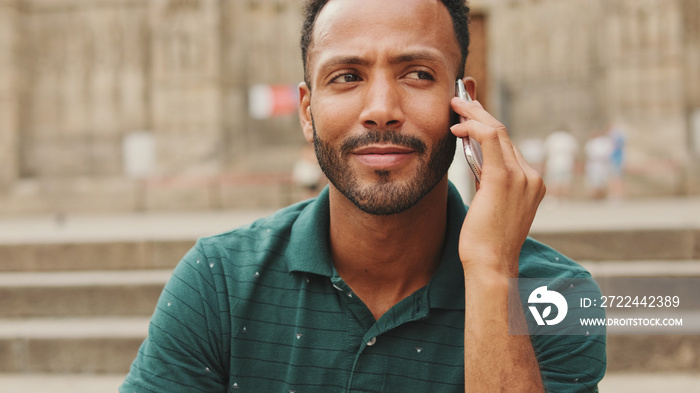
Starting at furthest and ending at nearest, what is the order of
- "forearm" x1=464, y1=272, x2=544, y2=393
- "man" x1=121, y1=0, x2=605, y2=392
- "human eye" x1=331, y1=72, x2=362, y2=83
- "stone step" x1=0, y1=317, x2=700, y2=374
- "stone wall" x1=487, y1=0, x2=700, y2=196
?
"stone wall" x1=487, y1=0, x2=700, y2=196, "stone step" x1=0, y1=317, x2=700, y2=374, "human eye" x1=331, y1=72, x2=362, y2=83, "man" x1=121, y1=0, x2=605, y2=392, "forearm" x1=464, y1=272, x2=544, y2=393

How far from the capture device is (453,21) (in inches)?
67.7

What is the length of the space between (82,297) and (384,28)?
3.93 meters

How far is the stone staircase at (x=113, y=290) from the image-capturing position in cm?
376

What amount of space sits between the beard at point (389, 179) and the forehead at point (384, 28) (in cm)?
23

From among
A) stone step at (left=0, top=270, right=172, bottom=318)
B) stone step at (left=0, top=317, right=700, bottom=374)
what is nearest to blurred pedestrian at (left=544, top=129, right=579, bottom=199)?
stone step at (left=0, top=270, right=172, bottom=318)

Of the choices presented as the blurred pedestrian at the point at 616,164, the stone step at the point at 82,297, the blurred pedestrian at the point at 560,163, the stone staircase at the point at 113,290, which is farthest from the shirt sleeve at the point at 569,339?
the blurred pedestrian at the point at 616,164

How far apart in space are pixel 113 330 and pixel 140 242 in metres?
1.09

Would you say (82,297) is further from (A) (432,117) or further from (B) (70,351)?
(A) (432,117)

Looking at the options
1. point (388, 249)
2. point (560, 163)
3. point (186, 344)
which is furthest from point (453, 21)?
point (560, 163)

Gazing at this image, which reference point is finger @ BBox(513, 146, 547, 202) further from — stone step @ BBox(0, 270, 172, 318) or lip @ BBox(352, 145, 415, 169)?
stone step @ BBox(0, 270, 172, 318)

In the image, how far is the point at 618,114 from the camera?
13344mm

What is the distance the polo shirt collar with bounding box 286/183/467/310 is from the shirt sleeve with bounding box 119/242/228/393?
0.23 meters

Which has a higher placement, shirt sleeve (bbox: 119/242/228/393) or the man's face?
the man's face

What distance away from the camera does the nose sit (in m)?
1.55
